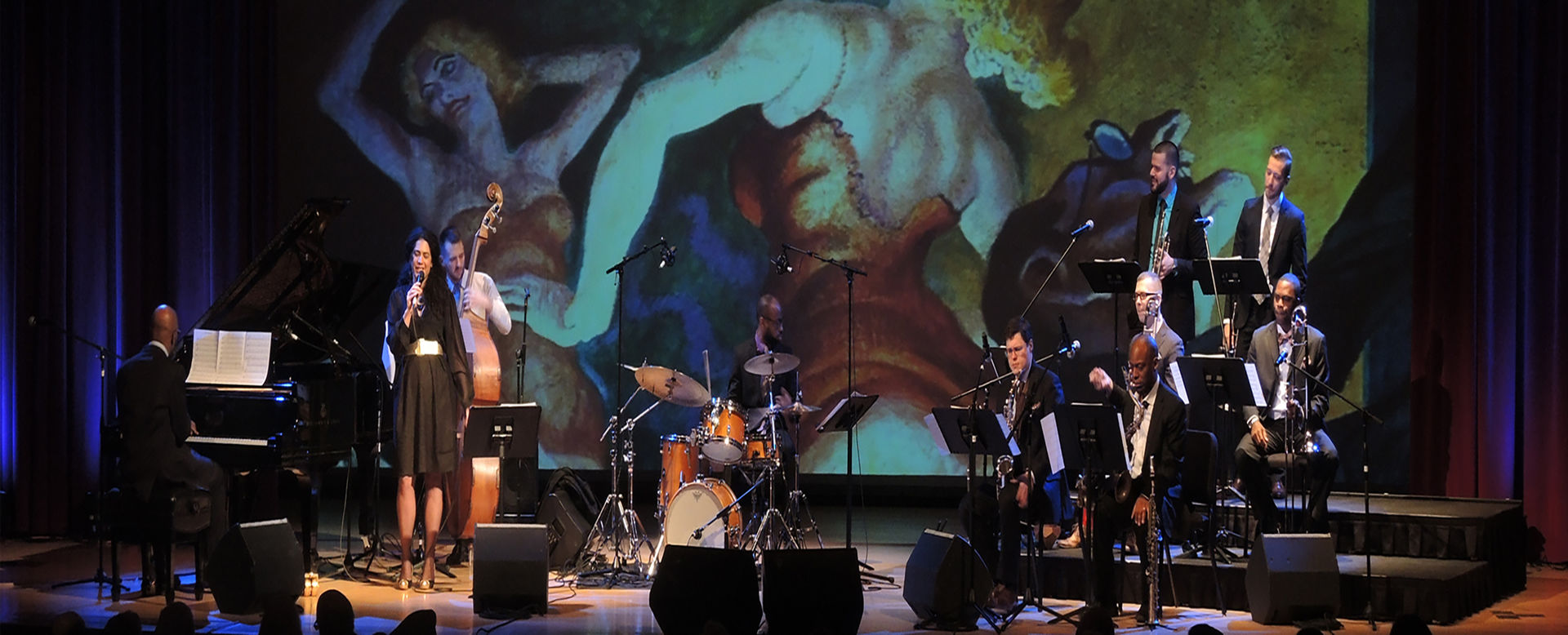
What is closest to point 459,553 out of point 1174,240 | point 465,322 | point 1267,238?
point 465,322

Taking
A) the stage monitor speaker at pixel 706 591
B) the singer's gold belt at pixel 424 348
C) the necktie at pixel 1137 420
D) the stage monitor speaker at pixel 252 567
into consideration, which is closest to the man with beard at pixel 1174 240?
the necktie at pixel 1137 420

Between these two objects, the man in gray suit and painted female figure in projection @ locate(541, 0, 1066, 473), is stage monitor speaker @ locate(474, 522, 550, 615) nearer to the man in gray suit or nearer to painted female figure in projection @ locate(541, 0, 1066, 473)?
the man in gray suit

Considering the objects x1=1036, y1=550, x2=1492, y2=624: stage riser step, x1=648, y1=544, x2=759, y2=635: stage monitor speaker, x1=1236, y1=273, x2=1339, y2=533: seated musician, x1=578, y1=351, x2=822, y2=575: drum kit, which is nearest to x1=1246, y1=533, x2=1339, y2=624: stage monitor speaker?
x1=1036, y1=550, x2=1492, y2=624: stage riser step

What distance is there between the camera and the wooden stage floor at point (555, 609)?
668cm

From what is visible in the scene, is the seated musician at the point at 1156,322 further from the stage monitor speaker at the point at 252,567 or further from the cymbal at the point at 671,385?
the stage monitor speaker at the point at 252,567

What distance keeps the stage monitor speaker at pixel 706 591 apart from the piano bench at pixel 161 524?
267 cm

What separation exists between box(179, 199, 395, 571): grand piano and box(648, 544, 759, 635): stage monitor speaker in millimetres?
2580

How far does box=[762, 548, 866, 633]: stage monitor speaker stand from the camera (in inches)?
234

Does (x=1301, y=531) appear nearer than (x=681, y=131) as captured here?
Yes

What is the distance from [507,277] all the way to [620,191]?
1063 millimetres

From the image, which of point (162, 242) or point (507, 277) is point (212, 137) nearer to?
point (162, 242)

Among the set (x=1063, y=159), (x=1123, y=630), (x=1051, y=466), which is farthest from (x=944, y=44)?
(x=1123, y=630)

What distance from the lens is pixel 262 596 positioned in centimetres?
665

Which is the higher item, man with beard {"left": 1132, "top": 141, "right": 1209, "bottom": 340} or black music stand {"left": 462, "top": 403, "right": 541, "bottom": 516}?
man with beard {"left": 1132, "top": 141, "right": 1209, "bottom": 340}
